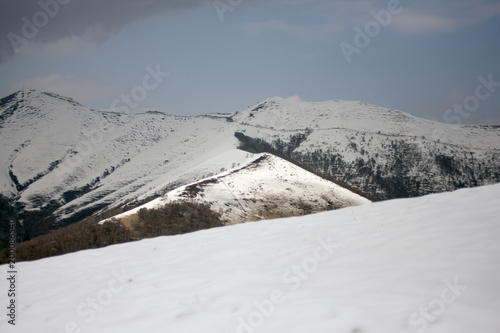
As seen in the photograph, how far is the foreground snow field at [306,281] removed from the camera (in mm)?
4348

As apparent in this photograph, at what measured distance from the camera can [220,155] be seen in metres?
87.2

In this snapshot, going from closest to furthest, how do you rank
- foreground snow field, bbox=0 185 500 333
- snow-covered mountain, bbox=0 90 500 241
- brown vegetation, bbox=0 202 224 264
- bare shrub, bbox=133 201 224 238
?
1. foreground snow field, bbox=0 185 500 333
2. brown vegetation, bbox=0 202 224 264
3. bare shrub, bbox=133 201 224 238
4. snow-covered mountain, bbox=0 90 500 241

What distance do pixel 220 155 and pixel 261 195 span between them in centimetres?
4589

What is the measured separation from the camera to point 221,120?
19150 cm

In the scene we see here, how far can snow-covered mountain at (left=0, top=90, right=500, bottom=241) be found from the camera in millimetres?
112062

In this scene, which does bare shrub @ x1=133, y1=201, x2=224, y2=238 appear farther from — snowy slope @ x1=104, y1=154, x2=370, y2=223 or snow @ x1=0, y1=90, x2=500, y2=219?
snow @ x1=0, y1=90, x2=500, y2=219

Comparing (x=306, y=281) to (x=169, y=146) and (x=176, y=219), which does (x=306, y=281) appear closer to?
(x=176, y=219)

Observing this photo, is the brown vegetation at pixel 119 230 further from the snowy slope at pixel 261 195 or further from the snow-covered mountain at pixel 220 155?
the snow-covered mountain at pixel 220 155

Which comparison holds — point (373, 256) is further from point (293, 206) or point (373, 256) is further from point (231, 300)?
point (293, 206)

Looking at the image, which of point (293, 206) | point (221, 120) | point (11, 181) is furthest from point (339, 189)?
point (11, 181)

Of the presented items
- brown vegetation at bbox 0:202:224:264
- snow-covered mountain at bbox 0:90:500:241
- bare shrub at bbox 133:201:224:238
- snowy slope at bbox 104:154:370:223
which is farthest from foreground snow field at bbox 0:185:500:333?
snow-covered mountain at bbox 0:90:500:241

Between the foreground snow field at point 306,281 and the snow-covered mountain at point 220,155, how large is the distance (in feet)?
202

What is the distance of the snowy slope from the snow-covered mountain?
2220cm

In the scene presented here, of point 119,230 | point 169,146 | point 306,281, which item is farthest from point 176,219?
point 169,146
